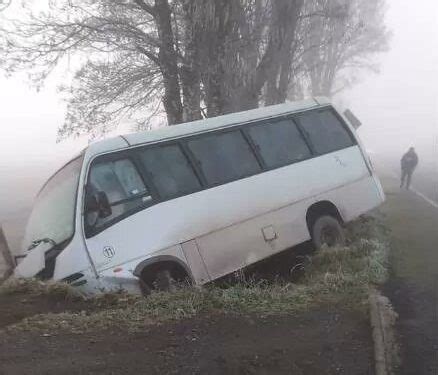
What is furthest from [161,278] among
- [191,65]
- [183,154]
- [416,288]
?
[191,65]

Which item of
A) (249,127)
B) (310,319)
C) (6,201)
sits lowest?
(310,319)

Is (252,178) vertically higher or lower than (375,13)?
lower

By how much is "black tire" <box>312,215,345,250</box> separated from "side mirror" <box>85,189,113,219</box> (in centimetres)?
378

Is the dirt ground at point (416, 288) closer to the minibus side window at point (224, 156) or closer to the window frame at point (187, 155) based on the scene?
the window frame at point (187, 155)

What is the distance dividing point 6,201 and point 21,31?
1499cm

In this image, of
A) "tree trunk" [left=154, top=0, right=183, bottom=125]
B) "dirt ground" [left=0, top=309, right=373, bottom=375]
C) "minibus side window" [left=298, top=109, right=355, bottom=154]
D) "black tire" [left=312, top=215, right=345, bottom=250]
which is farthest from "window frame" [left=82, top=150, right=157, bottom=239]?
"tree trunk" [left=154, top=0, right=183, bottom=125]

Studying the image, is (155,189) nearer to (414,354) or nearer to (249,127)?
(249,127)

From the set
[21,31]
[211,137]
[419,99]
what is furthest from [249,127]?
[419,99]

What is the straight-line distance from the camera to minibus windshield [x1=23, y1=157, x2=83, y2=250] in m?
7.07

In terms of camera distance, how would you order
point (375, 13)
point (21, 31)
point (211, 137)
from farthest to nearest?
1. point (375, 13)
2. point (21, 31)
3. point (211, 137)

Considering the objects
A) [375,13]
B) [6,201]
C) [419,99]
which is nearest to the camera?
[6,201]

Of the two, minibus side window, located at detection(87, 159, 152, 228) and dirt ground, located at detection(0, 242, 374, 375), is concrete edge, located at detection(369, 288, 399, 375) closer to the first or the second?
dirt ground, located at detection(0, 242, 374, 375)

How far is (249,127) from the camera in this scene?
901cm

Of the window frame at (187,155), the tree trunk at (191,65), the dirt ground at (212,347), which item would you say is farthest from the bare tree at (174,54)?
the dirt ground at (212,347)
